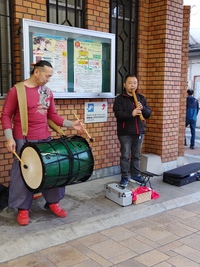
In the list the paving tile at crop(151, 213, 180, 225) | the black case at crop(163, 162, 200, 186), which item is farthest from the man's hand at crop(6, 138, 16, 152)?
the black case at crop(163, 162, 200, 186)

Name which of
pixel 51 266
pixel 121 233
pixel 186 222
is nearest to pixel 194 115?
pixel 186 222

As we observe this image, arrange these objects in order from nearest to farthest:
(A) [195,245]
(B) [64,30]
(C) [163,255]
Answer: (C) [163,255] → (A) [195,245] → (B) [64,30]

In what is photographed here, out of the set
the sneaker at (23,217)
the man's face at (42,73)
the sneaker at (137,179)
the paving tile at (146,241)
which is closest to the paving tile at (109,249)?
the paving tile at (146,241)

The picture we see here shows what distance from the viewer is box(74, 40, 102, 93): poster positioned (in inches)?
192

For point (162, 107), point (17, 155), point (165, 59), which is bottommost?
point (17, 155)

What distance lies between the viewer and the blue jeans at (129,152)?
190 inches

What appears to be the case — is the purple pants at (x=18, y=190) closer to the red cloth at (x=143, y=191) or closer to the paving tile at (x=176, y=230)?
the red cloth at (x=143, y=191)

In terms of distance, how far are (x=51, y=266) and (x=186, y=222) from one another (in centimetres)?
188

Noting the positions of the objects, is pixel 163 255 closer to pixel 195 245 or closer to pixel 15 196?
pixel 195 245

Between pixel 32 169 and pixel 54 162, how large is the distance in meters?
0.25

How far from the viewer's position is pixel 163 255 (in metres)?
3.29

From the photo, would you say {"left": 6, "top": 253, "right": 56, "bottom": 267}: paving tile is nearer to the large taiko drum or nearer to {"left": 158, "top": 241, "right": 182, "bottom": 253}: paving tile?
the large taiko drum

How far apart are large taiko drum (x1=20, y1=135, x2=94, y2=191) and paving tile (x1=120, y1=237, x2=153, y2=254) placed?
2.78 feet

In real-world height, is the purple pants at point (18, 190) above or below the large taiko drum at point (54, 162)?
below
